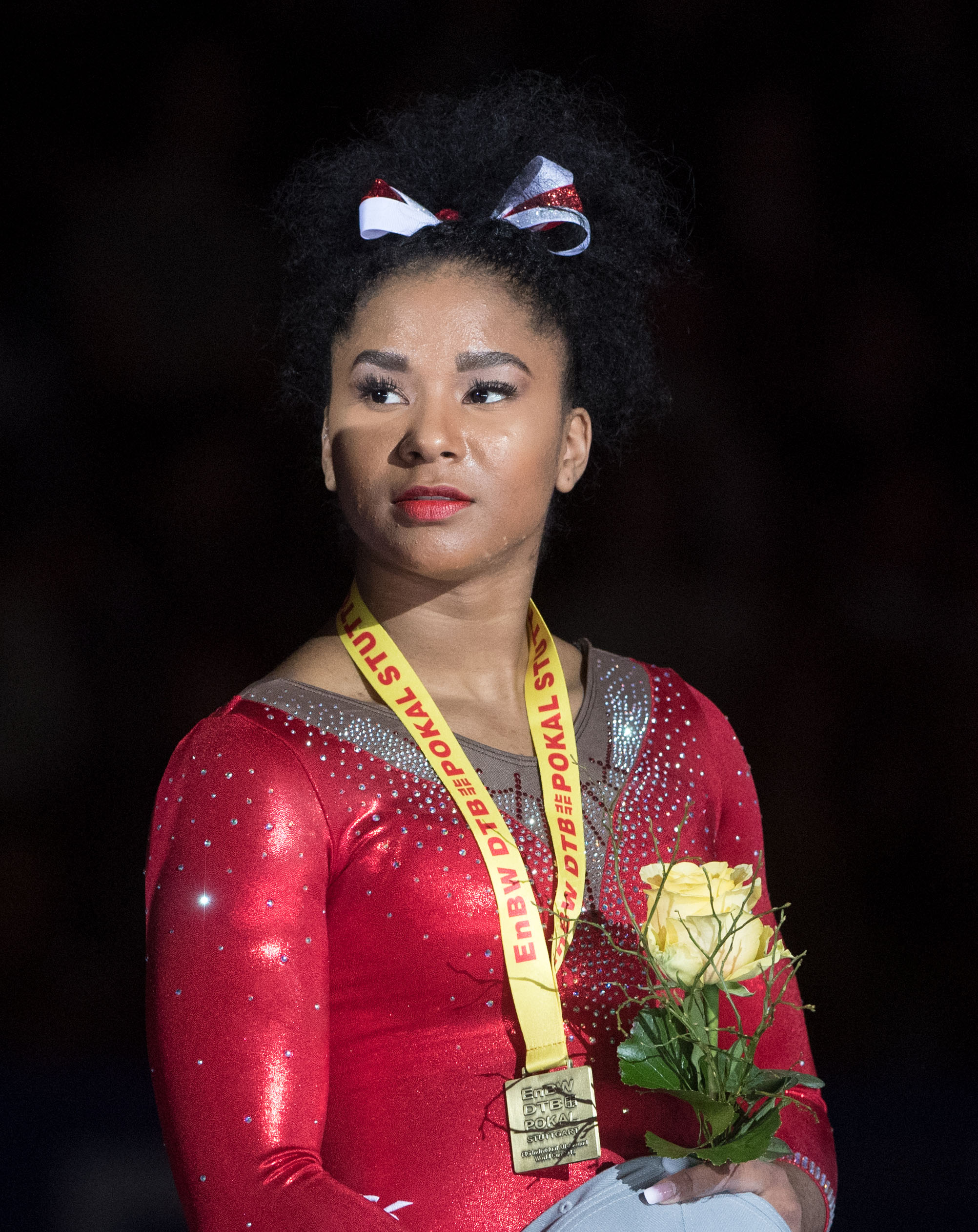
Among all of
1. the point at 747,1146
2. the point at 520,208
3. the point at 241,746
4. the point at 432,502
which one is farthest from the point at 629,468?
the point at 747,1146

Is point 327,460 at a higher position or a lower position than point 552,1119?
higher

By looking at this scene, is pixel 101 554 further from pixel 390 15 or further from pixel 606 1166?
pixel 606 1166

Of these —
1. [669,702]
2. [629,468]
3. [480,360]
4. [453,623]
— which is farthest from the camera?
[629,468]

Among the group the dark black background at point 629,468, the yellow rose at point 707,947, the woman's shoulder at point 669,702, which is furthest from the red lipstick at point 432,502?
the dark black background at point 629,468

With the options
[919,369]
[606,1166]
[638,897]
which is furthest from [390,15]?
[606,1166]

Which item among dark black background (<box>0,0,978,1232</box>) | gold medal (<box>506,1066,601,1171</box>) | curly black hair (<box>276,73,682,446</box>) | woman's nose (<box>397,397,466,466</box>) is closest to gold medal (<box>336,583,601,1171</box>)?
gold medal (<box>506,1066,601,1171</box>)

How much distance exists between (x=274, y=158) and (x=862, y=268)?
1.38m

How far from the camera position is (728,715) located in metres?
3.37

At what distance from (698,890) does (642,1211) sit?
1.01ft

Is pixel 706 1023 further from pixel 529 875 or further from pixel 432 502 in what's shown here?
pixel 432 502

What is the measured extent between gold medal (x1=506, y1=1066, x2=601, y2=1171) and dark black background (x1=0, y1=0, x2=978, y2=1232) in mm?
1642

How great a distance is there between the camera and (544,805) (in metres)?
1.57

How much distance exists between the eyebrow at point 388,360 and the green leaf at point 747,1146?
Result: 34.1 inches

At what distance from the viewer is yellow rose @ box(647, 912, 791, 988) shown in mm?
1375
